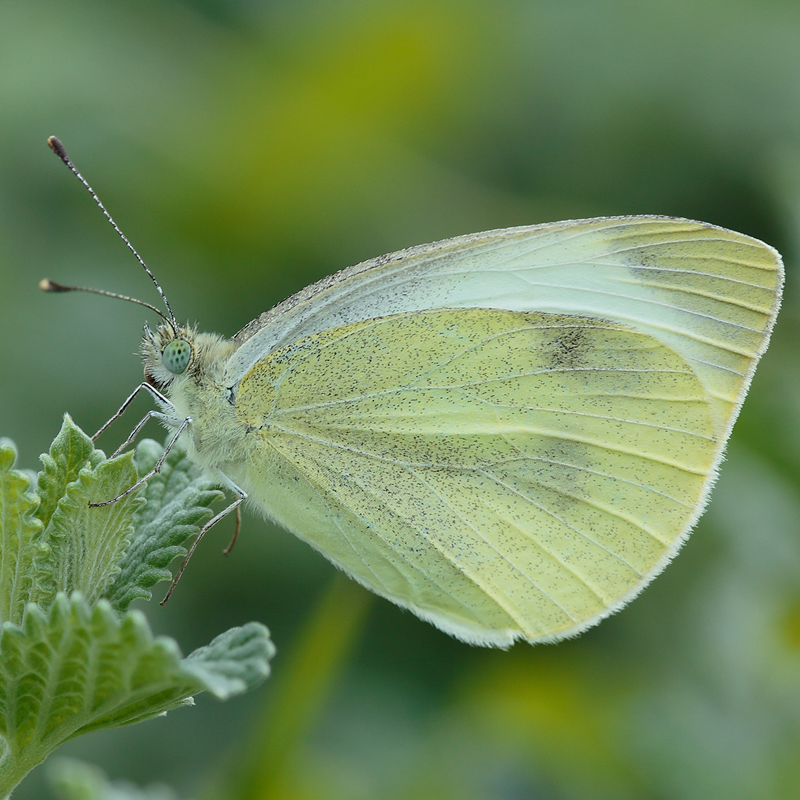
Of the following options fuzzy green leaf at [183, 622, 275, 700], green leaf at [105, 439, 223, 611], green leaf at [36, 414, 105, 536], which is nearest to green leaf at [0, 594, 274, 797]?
fuzzy green leaf at [183, 622, 275, 700]

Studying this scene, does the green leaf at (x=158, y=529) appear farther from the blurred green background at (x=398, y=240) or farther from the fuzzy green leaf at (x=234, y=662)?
the blurred green background at (x=398, y=240)

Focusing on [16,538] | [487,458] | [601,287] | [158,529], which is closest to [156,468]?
[158,529]

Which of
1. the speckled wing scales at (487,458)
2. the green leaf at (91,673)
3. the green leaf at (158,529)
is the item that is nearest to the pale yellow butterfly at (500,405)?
the speckled wing scales at (487,458)

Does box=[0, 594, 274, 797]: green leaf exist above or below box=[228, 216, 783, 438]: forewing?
below

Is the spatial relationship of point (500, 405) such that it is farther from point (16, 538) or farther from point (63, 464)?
point (16, 538)

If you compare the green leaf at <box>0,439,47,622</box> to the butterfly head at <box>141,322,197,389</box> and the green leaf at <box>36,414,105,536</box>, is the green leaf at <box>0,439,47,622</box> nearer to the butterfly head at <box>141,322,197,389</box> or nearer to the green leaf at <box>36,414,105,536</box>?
the green leaf at <box>36,414,105,536</box>
